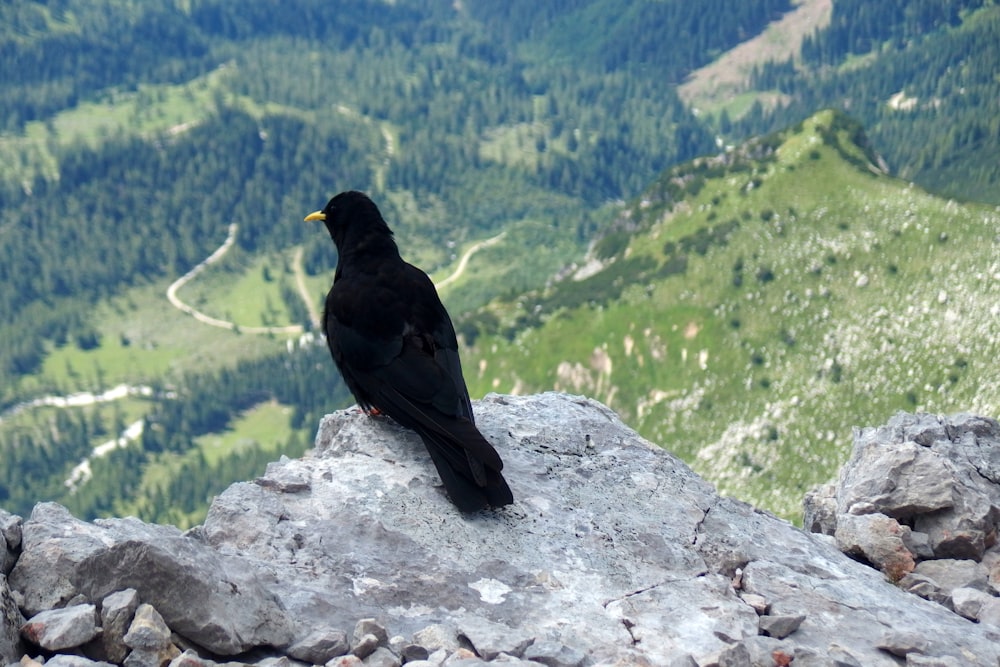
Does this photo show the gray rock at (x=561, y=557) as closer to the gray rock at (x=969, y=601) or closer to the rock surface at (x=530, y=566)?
the rock surface at (x=530, y=566)

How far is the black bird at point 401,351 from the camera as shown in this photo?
20.8 meters

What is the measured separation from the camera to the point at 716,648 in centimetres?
1781

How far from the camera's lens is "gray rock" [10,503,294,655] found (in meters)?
16.5

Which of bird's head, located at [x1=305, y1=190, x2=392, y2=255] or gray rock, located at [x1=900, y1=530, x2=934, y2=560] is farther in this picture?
bird's head, located at [x1=305, y1=190, x2=392, y2=255]

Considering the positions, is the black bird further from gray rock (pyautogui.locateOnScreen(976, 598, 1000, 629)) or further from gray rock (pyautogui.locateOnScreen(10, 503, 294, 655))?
gray rock (pyautogui.locateOnScreen(976, 598, 1000, 629))

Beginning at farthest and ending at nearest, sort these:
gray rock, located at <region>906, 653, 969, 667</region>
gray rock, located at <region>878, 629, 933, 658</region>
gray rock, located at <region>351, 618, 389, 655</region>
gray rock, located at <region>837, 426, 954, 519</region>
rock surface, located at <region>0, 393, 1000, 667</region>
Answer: gray rock, located at <region>837, 426, 954, 519</region> → gray rock, located at <region>878, 629, 933, 658</region> → gray rock, located at <region>906, 653, 969, 667</region> → gray rock, located at <region>351, 618, 389, 655</region> → rock surface, located at <region>0, 393, 1000, 667</region>

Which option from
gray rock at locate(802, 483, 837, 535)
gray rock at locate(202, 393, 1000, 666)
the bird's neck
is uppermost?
the bird's neck

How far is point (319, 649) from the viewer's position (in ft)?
55.3

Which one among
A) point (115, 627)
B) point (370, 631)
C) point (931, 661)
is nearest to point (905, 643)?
point (931, 661)

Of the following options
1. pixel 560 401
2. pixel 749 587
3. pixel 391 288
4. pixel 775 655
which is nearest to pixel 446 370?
pixel 391 288

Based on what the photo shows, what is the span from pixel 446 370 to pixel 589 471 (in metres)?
3.17

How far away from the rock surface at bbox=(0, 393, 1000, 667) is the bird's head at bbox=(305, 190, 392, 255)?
11.6 ft

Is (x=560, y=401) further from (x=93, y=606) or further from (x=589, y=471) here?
(x=93, y=606)

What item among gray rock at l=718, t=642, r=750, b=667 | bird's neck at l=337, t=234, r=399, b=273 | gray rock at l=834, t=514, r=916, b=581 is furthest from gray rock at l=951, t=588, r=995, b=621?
bird's neck at l=337, t=234, r=399, b=273
